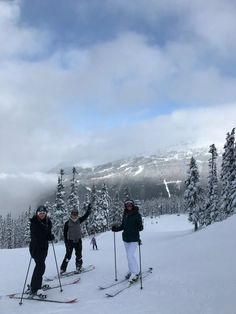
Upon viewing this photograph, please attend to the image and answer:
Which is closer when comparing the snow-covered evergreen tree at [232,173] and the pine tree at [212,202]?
the snow-covered evergreen tree at [232,173]

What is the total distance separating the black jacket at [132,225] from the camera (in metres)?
12.2

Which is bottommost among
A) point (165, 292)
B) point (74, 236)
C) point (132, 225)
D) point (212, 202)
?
point (165, 292)

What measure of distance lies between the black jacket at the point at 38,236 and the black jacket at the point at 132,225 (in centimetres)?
244

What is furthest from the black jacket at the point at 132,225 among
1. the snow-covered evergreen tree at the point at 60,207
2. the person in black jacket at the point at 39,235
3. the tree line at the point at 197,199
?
the snow-covered evergreen tree at the point at 60,207

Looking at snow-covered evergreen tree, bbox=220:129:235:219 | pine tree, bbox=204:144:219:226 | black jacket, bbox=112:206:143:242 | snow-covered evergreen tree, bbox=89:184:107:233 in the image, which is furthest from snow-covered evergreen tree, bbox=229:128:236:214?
black jacket, bbox=112:206:143:242

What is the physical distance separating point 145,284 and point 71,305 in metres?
2.48

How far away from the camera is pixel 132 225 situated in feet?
40.1

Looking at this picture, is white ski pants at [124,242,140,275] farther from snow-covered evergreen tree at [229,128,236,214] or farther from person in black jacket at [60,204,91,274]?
snow-covered evergreen tree at [229,128,236,214]

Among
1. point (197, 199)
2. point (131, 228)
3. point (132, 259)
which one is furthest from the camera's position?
point (197, 199)

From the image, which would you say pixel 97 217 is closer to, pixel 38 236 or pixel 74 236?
pixel 74 236

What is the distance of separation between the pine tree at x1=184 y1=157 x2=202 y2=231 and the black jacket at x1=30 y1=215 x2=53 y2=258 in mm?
55334

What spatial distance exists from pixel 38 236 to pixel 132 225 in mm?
2917

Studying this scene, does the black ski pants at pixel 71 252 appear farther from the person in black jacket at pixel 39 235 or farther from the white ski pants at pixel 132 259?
the person in black jacket at pixel 39 235

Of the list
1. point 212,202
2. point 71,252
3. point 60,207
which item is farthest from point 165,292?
point 60,207
